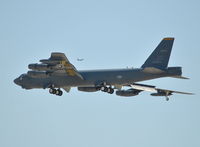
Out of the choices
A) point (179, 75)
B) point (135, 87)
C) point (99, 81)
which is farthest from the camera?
point (135, 87)

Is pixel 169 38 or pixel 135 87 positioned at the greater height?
pixel 169 38

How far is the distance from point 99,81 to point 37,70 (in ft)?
16.8

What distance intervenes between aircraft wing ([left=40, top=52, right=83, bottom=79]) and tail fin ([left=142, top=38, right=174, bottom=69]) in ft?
21.5

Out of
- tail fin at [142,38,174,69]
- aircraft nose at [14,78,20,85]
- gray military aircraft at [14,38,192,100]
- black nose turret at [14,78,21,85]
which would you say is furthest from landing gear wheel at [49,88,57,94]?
tail fin at [142,38,174,69]

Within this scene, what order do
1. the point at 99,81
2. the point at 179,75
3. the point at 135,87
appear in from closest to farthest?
the point at 179,75 → the point at 99,81 → the point at 135,87

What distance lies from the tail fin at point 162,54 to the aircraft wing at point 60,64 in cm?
655

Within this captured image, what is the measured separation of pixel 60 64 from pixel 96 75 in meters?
3.23

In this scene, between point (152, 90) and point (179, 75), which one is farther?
point (152, 90)

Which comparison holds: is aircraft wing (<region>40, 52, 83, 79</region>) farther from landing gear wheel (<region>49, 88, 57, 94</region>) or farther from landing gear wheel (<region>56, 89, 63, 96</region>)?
landing gear wheel (<region>56, 89, 63, 96</region>)

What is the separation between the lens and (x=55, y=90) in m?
63.6

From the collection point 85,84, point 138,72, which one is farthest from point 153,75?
point 85,84

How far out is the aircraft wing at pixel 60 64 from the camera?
195 feet

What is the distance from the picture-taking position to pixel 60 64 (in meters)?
60.8

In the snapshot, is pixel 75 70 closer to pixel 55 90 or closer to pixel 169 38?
pixel 55 90
